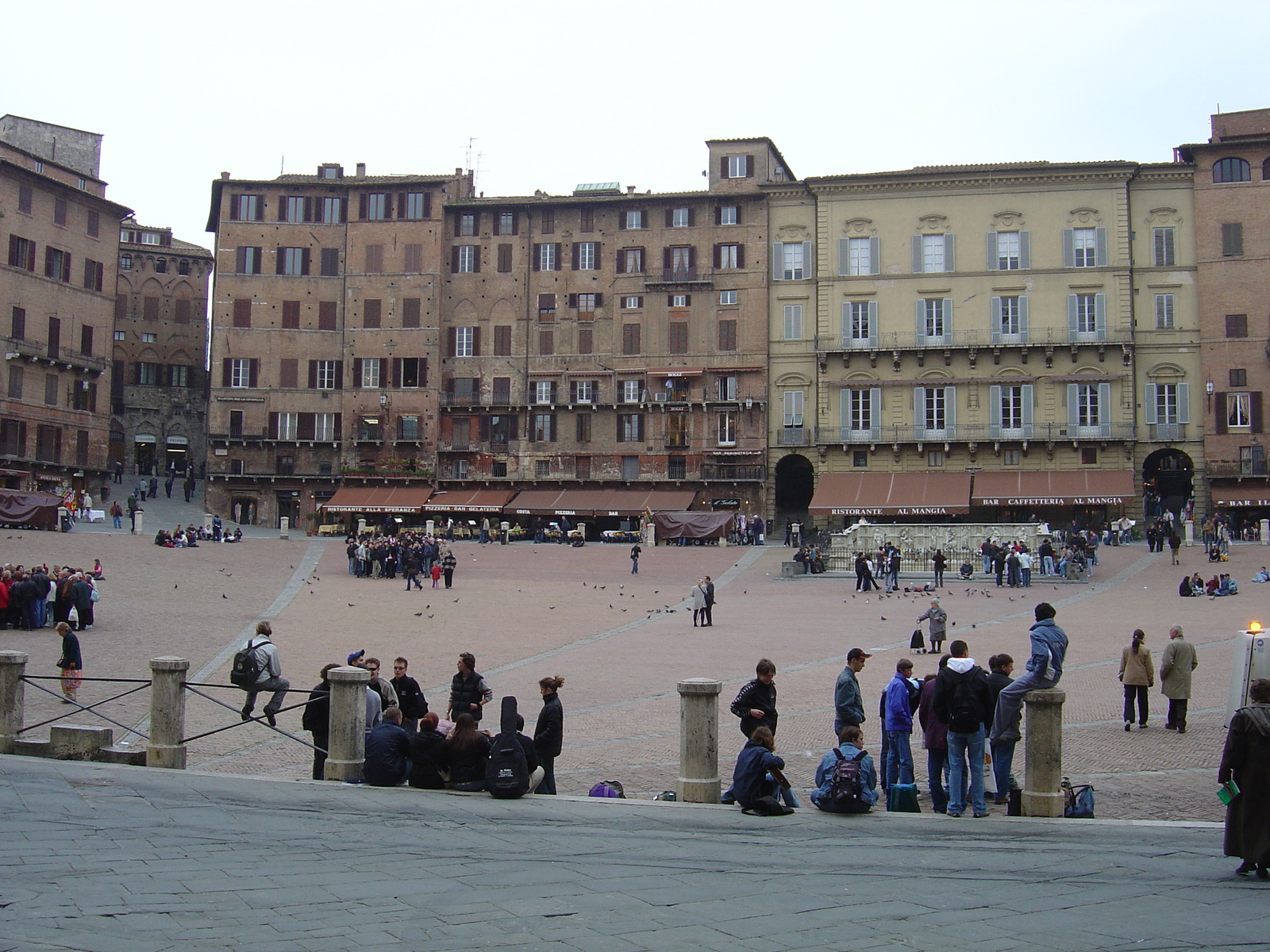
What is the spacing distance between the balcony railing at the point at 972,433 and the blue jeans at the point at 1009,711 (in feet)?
154

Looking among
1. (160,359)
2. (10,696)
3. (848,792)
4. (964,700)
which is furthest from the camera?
(160,359)

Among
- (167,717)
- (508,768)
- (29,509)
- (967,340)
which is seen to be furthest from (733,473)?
(508,768)

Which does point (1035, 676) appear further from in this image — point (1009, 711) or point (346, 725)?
point (346, 725)

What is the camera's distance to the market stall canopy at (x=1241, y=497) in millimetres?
51531

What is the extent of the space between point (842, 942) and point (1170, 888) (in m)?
2.58

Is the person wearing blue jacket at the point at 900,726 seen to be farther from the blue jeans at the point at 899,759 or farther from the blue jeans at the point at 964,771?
the blue jeans at the point at 964,771

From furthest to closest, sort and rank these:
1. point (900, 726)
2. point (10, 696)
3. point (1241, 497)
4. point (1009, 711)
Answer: point (1241, 497)
point (10, 696)
point (900, 726)
point (1009, 711)

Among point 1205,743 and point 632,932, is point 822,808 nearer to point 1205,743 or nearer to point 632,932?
point 632,932

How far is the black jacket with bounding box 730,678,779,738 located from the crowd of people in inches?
1012

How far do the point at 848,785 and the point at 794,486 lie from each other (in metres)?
50.9

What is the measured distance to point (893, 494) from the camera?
179ft

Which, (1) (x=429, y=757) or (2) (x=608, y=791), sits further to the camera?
(1) (x=429, y=757)

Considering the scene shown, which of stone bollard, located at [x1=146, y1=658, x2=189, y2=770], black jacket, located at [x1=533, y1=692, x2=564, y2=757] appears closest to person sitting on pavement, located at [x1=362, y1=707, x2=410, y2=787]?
black jacket, located at [x1=533, y1=692, x2=564, y2=757]

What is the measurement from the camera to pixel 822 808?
10414 millimetres
